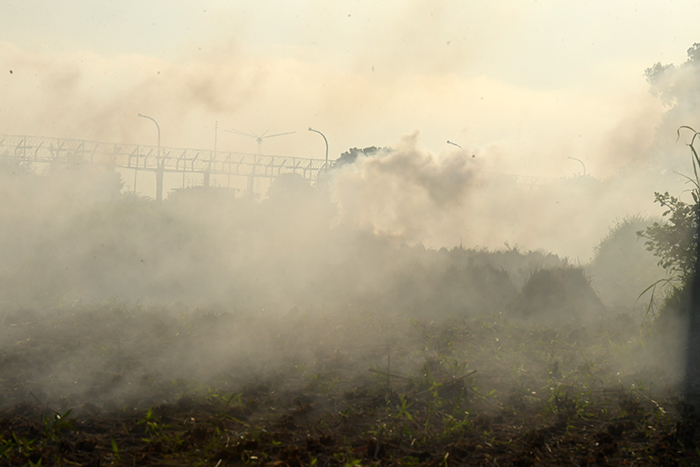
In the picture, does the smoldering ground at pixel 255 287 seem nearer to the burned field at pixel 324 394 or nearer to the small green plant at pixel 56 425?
the burned field at pixel 324 394

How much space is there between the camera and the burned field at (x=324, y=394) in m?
5.27

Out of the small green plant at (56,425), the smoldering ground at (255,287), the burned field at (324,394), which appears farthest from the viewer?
the smoldering ground at (255,287)

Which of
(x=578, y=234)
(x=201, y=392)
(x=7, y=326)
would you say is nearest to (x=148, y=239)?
(x=7, y=326)

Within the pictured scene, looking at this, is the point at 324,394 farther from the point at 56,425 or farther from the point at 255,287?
the point at 255,287

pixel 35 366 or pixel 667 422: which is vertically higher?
pixel 667 422

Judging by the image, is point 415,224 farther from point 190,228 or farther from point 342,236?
point 190,228

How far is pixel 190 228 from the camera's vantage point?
18.1 meters

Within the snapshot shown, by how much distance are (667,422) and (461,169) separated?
1701 centimetres

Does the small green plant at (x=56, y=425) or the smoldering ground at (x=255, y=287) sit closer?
the small green plant at (x=56, y=425)

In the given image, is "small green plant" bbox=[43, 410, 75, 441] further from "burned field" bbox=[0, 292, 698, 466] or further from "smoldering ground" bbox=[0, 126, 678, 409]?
"smoldering ground" bbox=[0, 126, 678, 409]

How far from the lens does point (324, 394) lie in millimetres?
6914

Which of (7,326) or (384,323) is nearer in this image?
(7,326)

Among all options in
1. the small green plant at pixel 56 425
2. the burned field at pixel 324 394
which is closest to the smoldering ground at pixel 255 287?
the burned field at pixel 324 394

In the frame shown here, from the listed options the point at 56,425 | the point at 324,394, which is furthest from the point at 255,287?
the point at 56,425
